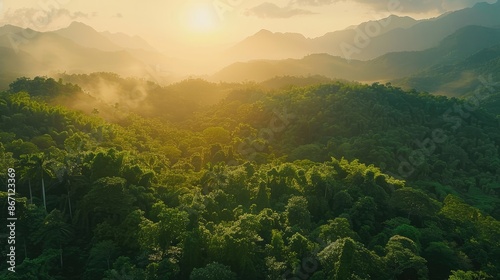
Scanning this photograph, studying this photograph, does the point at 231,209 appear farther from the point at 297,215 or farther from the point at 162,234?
the point at 162,234

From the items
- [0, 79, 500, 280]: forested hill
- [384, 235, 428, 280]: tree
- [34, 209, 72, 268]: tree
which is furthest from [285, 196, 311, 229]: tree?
[34, 209, 72, 268]: tree

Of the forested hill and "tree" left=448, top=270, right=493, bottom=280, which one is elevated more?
the forested hill

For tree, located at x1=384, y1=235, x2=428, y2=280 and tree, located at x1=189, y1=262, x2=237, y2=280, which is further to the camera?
tree, located at x1=384, y1=235, x2=428, y2=280

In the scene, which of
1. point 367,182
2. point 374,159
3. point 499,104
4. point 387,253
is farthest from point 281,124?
point 499,104

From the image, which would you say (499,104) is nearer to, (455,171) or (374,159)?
(455,171)

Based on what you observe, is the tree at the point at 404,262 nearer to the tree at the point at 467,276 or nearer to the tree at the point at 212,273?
the tree at the point at 467,276

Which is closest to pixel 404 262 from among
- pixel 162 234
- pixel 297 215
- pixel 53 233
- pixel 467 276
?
pixel 467 276

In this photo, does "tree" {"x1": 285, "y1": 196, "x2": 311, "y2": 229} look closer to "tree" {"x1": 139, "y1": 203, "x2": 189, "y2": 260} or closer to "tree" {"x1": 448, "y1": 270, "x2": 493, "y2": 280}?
"tree" {"x1": 139, "y1": 203, "x2": 189, "y2": 260}

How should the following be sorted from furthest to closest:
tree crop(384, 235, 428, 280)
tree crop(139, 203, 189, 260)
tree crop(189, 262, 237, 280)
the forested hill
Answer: tree crop(139, 203, 189, 260) → the forested hill → tree crop(384, 235, 428, 280) → tree crop(189, 262, 237, 280)

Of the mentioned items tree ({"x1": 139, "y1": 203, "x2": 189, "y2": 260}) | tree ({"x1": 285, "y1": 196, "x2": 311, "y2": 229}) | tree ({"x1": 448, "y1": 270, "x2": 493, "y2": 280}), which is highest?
tree ({"x1": 139, "y1": 203, "x2": 189, "y2": 260})
